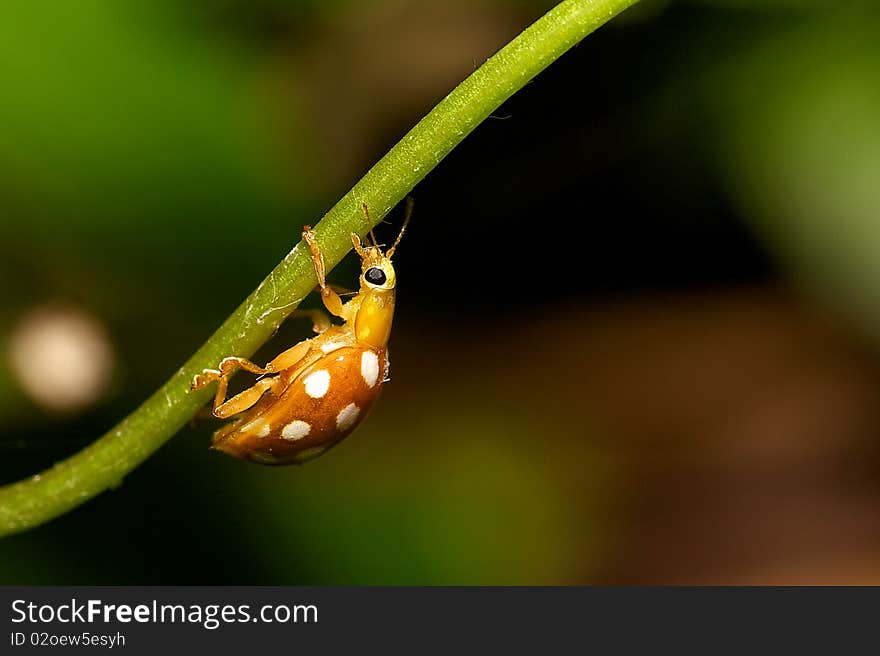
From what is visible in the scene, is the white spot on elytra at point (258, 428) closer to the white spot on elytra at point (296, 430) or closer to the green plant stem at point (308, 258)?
the white spot on elytra at point (296, 430)

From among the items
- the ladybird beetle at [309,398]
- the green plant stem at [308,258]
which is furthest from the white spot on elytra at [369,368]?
the green plant stem at [308,258]

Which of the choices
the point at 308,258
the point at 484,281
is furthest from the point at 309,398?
the point at 484,281

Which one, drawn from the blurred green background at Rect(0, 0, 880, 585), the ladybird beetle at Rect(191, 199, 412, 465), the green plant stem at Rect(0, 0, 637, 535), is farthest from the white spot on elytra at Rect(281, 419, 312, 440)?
the blurred green background at Rect(0, 0, 880, 585)

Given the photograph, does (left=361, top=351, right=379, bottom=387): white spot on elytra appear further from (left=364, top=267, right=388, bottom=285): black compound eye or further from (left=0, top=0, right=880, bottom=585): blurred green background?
(left=0, top=0, right=880, bottom=585): blurred green background

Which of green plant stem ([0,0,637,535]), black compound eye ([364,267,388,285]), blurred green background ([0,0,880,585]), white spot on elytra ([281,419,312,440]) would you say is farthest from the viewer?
blurred green background ([0,0,880,585])

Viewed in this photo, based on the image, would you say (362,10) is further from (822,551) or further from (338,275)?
(822,551)

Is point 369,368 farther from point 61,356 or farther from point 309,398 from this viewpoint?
point 61,356

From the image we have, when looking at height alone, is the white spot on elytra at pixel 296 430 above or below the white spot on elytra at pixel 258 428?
below
